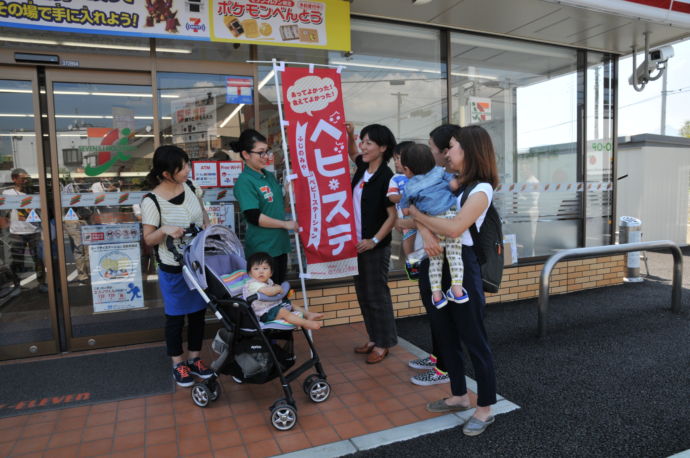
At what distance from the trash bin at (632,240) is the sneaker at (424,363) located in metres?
4.69

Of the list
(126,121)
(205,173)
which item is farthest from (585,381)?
(126,121)

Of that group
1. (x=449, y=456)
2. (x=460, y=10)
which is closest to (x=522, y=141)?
(x=460, y=10)

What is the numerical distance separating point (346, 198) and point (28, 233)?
295 centimetres

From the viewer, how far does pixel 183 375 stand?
11.5 ft

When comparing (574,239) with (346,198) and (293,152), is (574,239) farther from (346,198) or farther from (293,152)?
(293,152)

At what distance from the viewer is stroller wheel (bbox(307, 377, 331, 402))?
126 inches

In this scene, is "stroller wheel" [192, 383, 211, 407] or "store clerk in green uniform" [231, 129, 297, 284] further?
"store clerk in green uniform" [231, 129, 297, 284]

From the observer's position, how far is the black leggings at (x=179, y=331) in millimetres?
3533

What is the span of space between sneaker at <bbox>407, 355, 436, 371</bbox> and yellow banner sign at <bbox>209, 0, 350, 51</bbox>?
319cm

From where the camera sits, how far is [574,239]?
6.55m

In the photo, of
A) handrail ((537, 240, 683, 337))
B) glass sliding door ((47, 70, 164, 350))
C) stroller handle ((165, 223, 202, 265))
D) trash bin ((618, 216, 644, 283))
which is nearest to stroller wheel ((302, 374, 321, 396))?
stroller handle ((165, 223, 202, 265))

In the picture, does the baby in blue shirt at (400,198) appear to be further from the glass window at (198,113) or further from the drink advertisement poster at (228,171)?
the glass window at (198,113)

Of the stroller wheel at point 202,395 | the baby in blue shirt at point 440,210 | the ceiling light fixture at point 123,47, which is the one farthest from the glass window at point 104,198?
the baby in blue shirt at point 440,210

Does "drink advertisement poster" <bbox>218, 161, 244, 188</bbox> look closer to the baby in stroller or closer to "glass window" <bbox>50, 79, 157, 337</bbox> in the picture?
"glass window" <bbox>50, 79, 157, 337</bbox>
